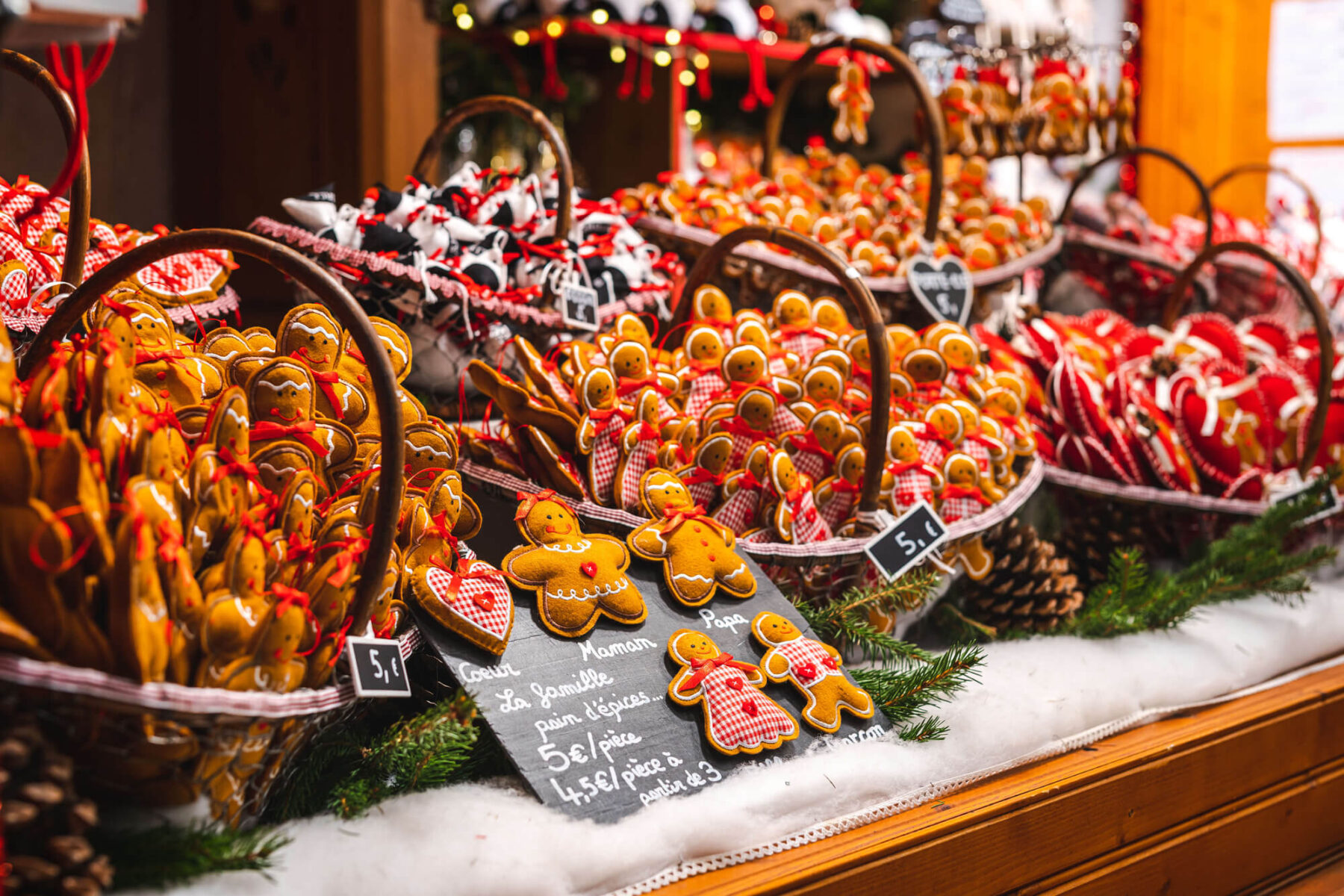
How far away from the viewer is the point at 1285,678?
1463mm

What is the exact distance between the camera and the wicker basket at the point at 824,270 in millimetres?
1632

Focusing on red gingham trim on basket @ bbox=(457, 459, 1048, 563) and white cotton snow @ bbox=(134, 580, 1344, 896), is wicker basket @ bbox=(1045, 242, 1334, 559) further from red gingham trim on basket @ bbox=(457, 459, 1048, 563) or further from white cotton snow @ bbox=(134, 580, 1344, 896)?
red gingham trim on basket @ bbox=(457, 459, 1048, 563)

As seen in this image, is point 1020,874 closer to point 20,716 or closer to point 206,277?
point 20,716

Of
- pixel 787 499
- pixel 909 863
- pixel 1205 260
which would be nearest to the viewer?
pixel 909 863

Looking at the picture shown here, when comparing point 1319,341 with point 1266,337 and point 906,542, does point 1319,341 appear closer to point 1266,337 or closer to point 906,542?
point 1266,337

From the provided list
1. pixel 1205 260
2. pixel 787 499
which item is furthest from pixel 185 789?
pixel 1205 260

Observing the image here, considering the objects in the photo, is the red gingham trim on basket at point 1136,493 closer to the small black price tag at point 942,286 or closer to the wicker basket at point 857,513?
the small black price tag at point 942,286

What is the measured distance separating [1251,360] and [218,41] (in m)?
2.22

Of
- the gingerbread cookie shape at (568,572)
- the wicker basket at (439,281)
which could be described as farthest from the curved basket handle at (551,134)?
the gingerbread cookie shape at (568,572)

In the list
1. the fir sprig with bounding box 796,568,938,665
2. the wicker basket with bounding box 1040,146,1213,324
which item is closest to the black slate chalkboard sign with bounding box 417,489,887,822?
the fir sprig with bounding box 796,568,938,665

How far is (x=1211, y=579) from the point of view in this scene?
1.48 m

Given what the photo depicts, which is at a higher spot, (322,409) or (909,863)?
(322,409)

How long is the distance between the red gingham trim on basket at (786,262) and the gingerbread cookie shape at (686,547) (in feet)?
1.66

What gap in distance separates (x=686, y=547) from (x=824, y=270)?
603 mm
